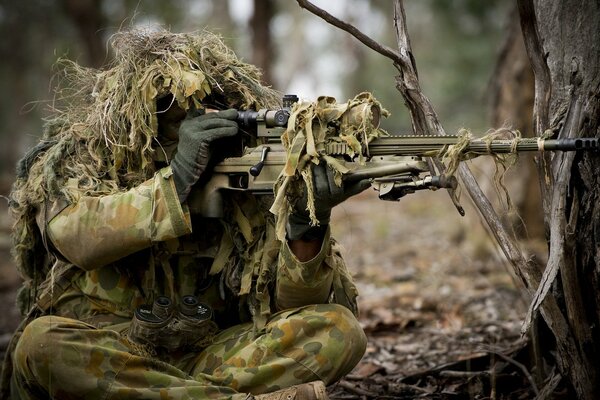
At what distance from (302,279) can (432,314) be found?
2.35 m

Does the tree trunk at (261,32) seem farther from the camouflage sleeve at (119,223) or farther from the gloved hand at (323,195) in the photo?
the gloved hand at (323,195)

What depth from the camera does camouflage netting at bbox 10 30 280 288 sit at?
10.3 ft

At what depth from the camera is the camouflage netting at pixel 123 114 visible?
10.3 ft

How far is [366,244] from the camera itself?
346 inches

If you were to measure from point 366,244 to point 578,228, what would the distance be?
20.0ft

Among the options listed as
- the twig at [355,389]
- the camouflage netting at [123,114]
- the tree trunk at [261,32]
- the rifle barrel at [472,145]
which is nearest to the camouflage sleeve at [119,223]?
the camouflage netting at [123,114]

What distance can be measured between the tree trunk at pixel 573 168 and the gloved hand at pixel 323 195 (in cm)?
72

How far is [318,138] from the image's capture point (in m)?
2.72

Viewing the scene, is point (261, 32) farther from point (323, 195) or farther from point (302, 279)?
point (323, 195)

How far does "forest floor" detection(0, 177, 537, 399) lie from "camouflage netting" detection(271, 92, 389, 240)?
809 millimetres

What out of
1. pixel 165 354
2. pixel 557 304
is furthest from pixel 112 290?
pixel 557 304

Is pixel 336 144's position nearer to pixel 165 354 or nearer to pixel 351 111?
pixel 351 111

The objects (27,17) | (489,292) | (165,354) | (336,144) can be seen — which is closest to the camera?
(336,144)

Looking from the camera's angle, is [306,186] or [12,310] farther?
[12,310]
